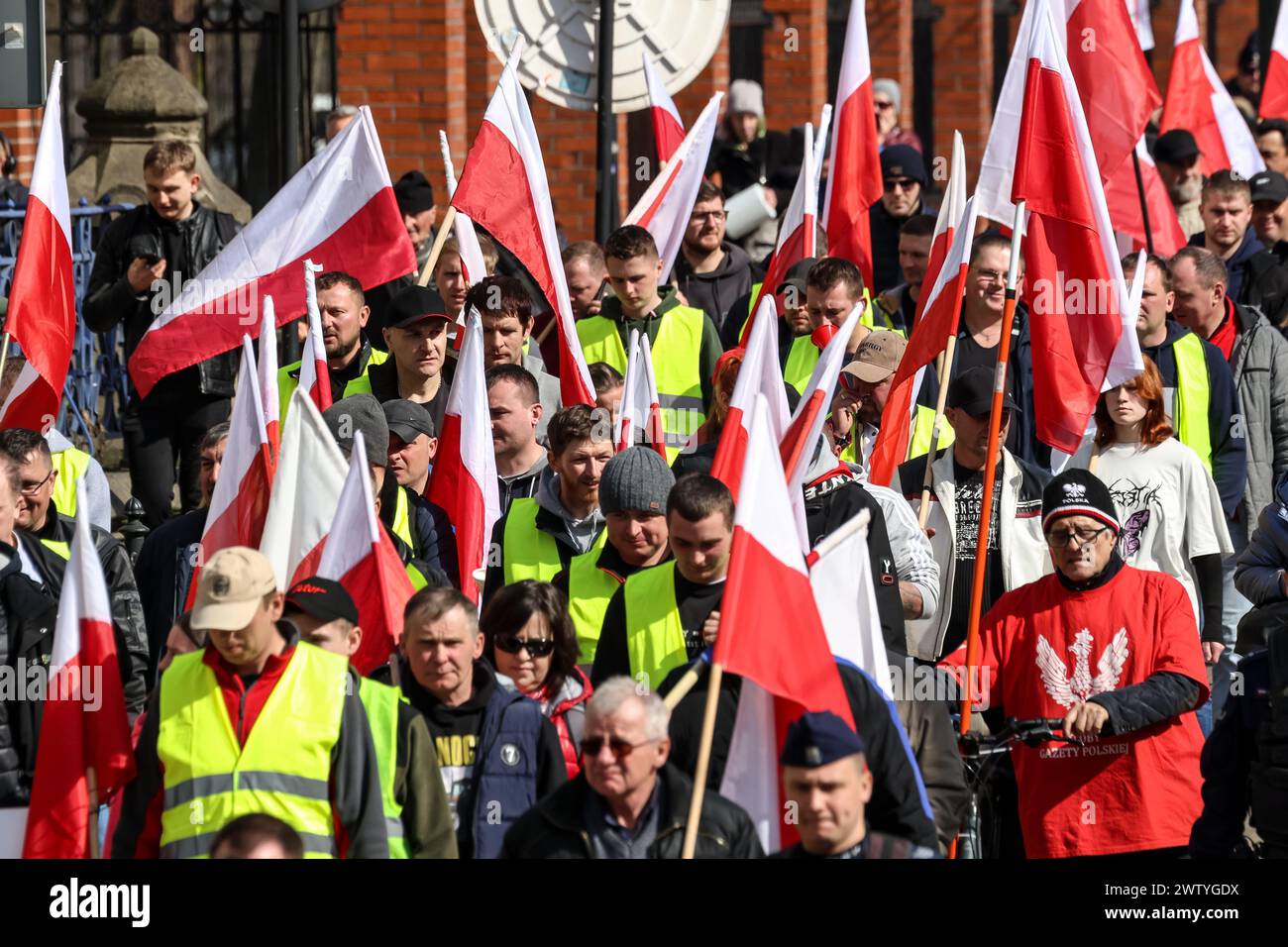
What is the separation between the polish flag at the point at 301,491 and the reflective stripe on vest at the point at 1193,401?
12.1 feet

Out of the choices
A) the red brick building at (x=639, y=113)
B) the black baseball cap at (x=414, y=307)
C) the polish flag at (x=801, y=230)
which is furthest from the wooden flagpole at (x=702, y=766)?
the red brick building at (x=639, y=113)

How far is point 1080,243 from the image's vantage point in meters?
8.73

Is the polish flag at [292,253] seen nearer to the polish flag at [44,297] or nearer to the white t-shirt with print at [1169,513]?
the polish flag at [44,297]

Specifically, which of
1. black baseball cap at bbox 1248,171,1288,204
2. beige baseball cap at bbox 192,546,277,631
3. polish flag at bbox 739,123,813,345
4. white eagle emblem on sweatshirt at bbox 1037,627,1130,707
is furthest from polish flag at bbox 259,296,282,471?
black baseball cap at bbox 1248,171,1288,204

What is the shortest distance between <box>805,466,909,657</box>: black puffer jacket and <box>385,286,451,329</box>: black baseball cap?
204 cm

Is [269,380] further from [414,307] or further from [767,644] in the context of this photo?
[767,644]

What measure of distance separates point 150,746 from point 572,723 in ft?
3.95

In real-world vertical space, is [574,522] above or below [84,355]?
below

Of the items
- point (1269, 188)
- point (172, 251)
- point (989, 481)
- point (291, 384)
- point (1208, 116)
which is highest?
point (1208, 116)

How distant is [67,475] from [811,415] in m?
2.95

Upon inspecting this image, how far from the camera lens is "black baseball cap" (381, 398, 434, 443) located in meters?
8.35

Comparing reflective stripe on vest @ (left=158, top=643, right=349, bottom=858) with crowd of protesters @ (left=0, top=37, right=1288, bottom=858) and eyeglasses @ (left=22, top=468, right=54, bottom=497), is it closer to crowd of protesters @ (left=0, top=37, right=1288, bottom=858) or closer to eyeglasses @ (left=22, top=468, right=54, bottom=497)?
crowd of protesters @ (left=0, top=37, right=1288, bottom=858)

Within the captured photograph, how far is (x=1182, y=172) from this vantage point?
14.5 m

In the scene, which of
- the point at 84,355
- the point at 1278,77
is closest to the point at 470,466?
the point at 84,355
